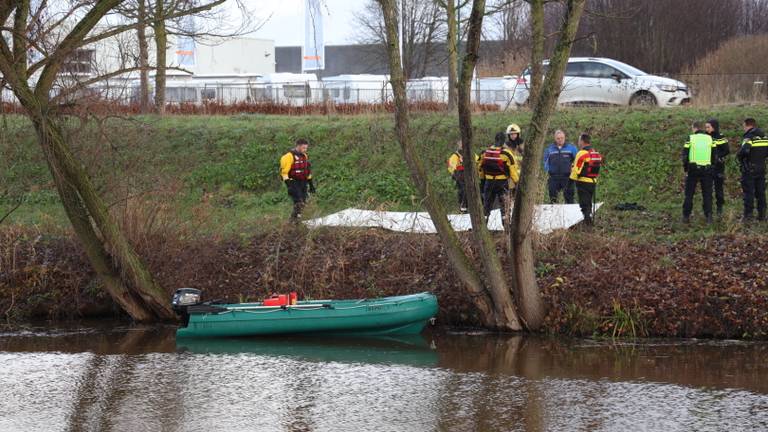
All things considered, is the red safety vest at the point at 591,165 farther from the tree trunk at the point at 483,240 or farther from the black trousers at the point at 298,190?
the black trousers at the point at 298,190

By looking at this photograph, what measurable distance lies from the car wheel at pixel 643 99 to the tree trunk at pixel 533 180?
11334 millimetres

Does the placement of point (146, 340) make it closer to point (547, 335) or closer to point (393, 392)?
point (393, 392)

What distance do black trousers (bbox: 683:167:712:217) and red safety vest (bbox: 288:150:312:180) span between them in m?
6.51

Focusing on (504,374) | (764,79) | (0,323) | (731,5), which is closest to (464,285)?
(504,374)

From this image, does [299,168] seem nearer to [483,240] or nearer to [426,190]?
[426,190]

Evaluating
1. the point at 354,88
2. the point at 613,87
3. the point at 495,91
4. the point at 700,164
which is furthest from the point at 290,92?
the point at 700,164

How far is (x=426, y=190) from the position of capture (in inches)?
556

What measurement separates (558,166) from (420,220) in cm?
268

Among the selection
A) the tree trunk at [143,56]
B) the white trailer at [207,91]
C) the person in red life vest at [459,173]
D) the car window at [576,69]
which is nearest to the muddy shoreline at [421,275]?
the person in red life vest at [459,173]

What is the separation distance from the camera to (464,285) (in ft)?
47.8

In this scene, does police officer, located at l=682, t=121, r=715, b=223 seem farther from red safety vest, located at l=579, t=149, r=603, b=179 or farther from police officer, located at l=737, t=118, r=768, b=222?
red safety vest, located at l=579, t=149, r=603, b=179

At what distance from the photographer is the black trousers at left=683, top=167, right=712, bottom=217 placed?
16.5 m

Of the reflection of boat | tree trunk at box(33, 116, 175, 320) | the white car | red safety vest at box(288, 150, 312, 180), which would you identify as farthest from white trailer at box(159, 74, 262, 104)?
the reflection of boat

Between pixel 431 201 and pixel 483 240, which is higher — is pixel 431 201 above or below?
above
